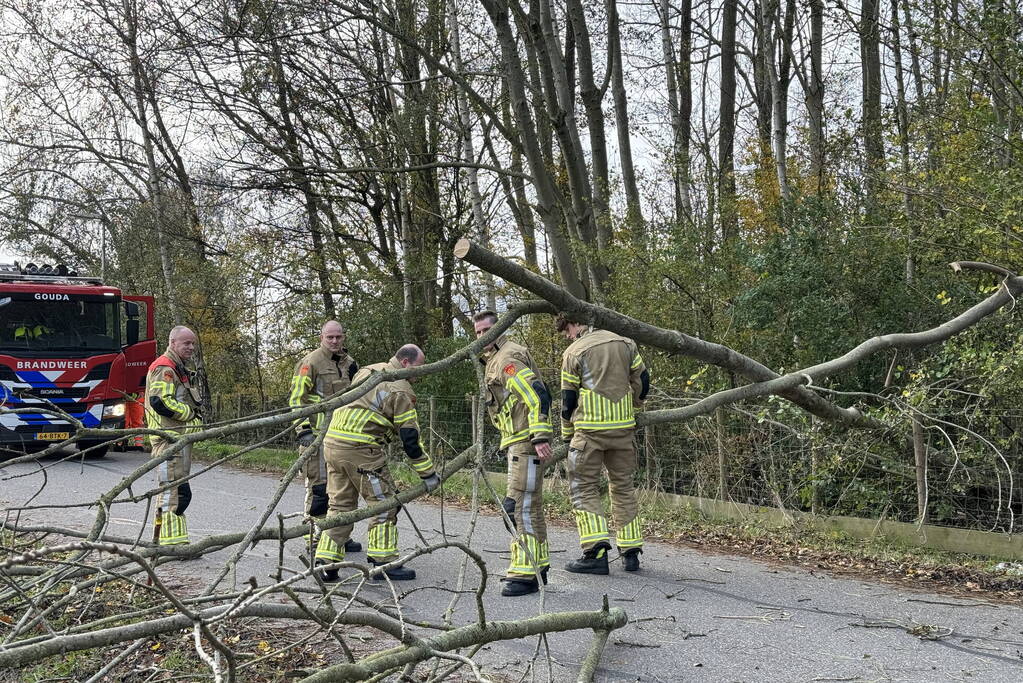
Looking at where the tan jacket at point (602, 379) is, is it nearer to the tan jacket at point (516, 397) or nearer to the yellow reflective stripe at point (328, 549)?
the tan jacket at point (516, 397)

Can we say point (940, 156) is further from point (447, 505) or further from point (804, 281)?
point (447, 505)

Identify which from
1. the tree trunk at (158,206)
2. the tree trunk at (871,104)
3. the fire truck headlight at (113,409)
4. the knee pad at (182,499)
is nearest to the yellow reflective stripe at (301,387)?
the knee pad at (182,499)

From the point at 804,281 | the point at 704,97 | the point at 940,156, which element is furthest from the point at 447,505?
the point at 704,97

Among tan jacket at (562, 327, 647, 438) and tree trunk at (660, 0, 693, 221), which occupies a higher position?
Result: tree trunk at (660, 0, 693, 221)

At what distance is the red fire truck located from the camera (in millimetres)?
15258

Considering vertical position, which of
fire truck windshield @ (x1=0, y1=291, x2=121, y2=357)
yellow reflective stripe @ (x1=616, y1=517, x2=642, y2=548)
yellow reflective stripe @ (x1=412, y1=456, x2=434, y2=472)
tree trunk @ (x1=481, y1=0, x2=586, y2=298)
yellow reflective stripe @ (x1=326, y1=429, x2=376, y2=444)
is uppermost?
tree trunk @ (x1=481, y1=0, x2=586, y2=298)

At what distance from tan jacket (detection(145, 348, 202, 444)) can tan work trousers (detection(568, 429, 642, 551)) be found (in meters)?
3.28

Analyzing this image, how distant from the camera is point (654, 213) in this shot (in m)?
15.2

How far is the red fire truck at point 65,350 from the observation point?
15.3 meters

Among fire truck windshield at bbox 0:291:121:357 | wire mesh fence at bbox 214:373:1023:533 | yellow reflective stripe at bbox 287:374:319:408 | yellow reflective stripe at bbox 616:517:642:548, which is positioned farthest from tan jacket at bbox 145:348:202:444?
fire truck windshield at bbox 0:291:121:357

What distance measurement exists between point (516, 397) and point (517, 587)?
144 centimetres

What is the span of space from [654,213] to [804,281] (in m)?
5.23

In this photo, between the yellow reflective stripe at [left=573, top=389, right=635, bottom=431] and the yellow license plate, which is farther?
the yellow license plate

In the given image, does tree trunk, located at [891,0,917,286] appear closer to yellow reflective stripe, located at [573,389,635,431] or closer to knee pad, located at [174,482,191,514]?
yellow reflective stripe, located at [573,389,635,431]
